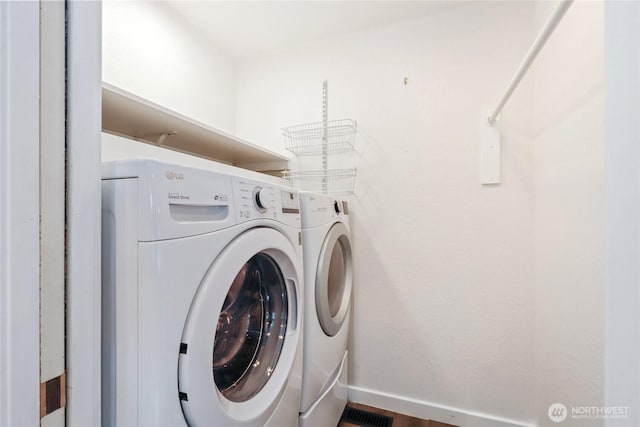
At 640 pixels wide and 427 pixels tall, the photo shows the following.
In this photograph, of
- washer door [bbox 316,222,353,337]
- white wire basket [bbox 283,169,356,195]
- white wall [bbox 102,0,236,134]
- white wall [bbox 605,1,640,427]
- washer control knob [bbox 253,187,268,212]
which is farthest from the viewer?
white wire basket [bbox 283,169,356,195]

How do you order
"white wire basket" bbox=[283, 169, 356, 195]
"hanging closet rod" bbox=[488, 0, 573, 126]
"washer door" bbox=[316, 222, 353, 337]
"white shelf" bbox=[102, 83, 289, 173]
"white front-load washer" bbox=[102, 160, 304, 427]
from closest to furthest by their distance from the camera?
"white front-load washer" bbox=[102, 160, 304, 427] → "hanging closet rod" bbox=[488, 0, 573, 126] → "white shelf" bbox=[102, 83, 289, 173] → "washer door" bbox=[316, 222, 353, 337] → "white wire basket" bbox=[283, 169, 356, 195]

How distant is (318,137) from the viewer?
1.81m

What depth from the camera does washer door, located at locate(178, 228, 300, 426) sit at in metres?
0.59

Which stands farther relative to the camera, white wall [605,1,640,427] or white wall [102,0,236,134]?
white wall [102,0,236,134]

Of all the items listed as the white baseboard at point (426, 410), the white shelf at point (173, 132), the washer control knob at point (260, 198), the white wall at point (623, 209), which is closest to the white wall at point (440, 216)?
the white baseboard at point (426, 410)

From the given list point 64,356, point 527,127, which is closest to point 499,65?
point 527,127

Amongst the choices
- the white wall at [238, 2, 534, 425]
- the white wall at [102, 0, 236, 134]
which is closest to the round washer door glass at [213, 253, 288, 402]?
the white wall at [238, 2, 534, 425]

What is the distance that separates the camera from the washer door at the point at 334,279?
1163 mm

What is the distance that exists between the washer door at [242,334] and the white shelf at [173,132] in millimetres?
692

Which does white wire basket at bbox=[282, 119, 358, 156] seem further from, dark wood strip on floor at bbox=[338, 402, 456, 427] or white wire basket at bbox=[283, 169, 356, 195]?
dark wood strip on floor at bbox=[338, 402, 456, 427]

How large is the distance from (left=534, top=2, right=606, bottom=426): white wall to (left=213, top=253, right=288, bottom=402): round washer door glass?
0.97m

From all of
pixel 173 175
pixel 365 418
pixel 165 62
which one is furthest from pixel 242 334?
pixel 165 62

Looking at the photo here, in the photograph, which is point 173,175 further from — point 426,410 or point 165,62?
point 426,410

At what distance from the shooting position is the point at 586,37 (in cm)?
91
